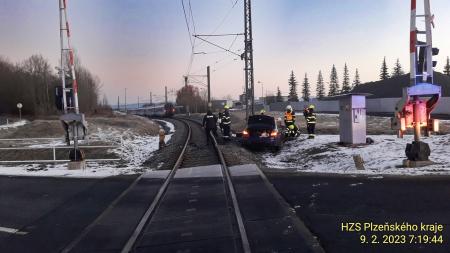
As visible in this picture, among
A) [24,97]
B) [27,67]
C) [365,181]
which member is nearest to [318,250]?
[365,181]

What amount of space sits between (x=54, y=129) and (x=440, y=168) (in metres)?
35.6

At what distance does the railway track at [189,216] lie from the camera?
7164mm

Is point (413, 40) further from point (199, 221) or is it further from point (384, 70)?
point (384, 70)

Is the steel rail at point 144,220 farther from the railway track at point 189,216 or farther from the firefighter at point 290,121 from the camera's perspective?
the firefighter at point 290,121

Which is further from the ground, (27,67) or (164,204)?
(27,67)

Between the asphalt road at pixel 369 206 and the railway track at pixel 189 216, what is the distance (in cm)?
119

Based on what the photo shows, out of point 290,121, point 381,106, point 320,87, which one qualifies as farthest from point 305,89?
point 290,121

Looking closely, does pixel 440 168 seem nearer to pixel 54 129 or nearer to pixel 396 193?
pixel 396 193

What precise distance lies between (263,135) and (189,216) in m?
14.6

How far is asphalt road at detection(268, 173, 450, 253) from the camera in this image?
21.4 ft

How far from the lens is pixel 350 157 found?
1784cm

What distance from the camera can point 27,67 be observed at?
88562 mm

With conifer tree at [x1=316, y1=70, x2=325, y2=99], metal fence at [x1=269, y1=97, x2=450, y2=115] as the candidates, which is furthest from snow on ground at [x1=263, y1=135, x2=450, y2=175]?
conifer tree at [x1=316, y1=70, x2=325, y2=99]
